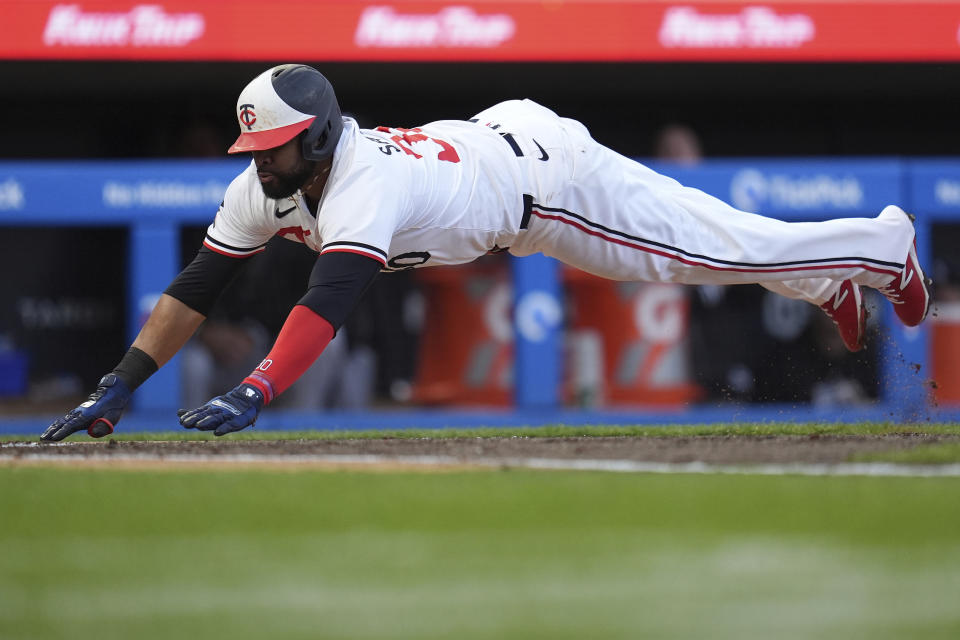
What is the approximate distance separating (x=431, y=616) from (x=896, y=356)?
5864 millimetres

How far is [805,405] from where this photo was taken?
323 inches

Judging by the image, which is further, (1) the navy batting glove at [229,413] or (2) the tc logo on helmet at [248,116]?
(2) the tc logo on helmet at [248,116]

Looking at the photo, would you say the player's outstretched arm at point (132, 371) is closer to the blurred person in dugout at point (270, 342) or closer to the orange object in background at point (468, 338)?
the blurred person in dugout at point (270, 342)

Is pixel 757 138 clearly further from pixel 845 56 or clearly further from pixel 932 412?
pixel 932 412

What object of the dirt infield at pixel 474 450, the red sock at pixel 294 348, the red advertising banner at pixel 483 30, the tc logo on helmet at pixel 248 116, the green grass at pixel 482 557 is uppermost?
the red advertising banner at pixel 483 30

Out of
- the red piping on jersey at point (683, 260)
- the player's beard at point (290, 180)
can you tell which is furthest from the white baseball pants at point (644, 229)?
the player's beard at point (290, 180)

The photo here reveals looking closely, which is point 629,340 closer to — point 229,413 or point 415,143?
point 415,143

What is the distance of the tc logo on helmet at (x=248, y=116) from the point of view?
454 cm

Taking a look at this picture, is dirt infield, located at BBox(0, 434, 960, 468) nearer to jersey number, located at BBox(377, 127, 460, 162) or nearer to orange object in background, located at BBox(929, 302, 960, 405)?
jersey number, located at BBox(377, 127, 460, 162)

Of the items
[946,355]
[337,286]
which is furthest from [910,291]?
[946,355]

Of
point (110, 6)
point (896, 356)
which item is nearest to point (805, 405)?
point (896, 356)

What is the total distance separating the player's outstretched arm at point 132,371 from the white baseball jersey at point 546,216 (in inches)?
11.1

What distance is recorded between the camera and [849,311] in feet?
18.4

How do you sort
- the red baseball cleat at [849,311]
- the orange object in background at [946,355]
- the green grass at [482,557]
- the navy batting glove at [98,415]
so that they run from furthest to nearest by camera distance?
1. the orange object in background at [946,355]
2. the red baseball cleat at [849,311]
3. the navy batting glove at [98,415]
4. the green grass at [482,557]
